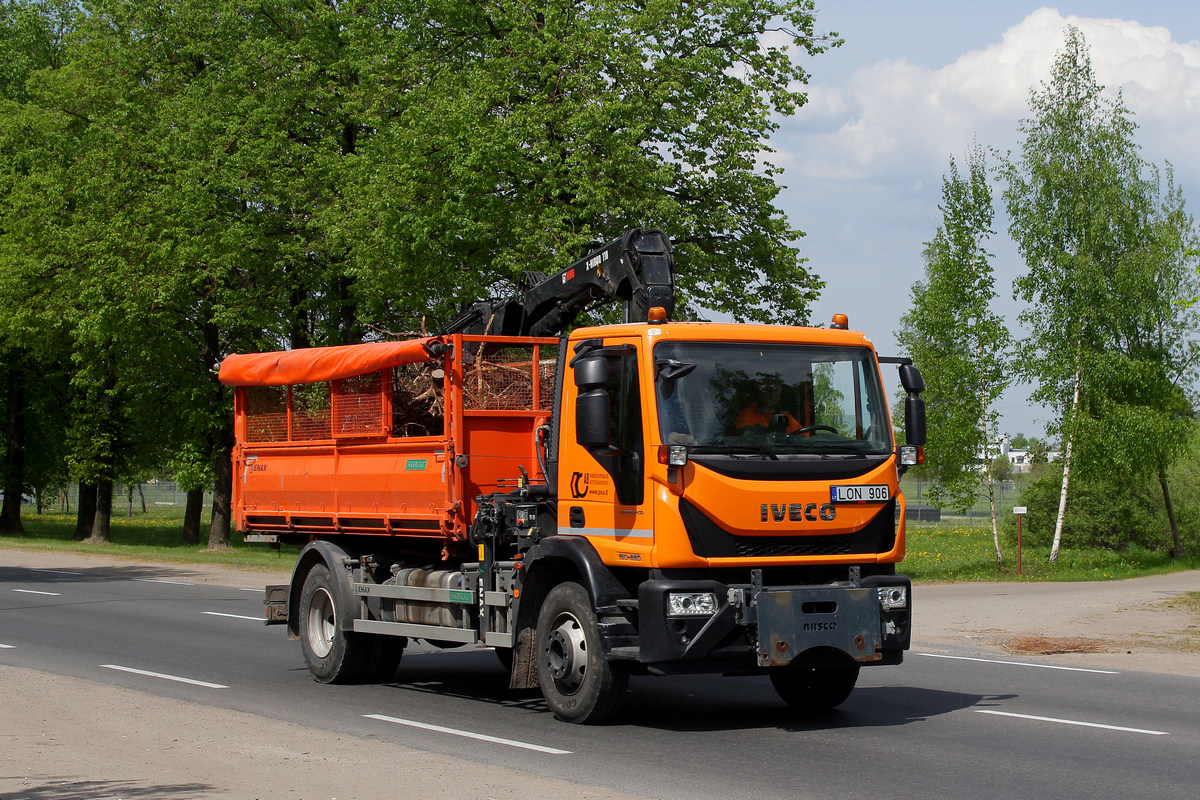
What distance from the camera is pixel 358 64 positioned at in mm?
30719

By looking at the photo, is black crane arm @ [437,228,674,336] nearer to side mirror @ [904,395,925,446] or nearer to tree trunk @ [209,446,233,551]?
side mirror @ [904,395,925,446]

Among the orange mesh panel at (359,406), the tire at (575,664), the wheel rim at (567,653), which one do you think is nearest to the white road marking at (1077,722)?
the tire at (575,664)

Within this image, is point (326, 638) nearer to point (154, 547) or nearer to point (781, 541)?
point (781, 541)

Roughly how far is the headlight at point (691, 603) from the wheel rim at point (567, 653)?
927 mm

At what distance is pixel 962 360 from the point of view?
27.8 meters

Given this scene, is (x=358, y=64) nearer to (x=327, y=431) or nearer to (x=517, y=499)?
(x=327, y=431)

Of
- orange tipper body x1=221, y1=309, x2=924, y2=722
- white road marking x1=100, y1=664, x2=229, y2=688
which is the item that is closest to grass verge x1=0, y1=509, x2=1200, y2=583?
white road marking x1=100, y1=664, x2=229, y2=688

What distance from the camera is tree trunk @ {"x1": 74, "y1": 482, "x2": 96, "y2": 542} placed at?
45.1 meters

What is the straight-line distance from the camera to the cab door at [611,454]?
30.1 ft

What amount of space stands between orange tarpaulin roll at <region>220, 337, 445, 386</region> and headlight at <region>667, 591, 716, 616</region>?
3.49 metres

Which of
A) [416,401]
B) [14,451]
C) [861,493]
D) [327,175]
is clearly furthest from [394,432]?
[14,451]

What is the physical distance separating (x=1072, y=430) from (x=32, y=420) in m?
38.4

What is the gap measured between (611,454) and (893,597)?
2.34 metres

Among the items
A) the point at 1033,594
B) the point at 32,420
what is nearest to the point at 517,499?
the point at 1033,594
